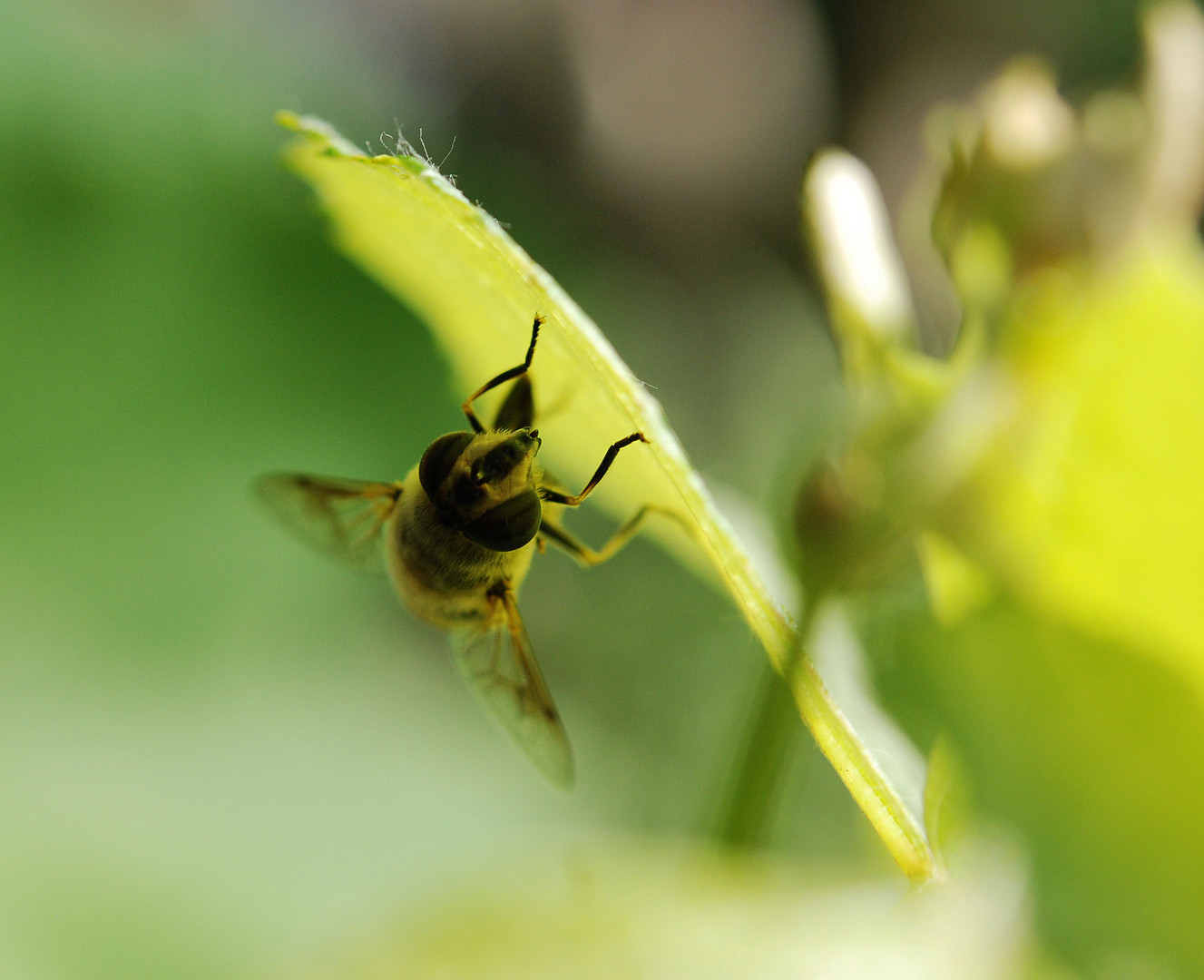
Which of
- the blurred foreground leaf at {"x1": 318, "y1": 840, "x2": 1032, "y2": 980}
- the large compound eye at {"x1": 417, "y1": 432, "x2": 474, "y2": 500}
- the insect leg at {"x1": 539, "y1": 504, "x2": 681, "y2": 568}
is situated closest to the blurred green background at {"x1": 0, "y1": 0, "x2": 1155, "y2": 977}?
the insect leg at {"x1": 539, "y1": 504, "x2": 681, "y2": 568}

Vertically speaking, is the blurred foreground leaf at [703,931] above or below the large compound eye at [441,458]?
below

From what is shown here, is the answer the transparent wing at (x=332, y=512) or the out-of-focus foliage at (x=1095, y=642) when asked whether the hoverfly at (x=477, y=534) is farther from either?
the out-of-focus foliage at (x=1095, y=642)

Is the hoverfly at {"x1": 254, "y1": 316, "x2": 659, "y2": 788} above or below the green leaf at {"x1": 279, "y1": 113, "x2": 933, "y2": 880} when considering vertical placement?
below

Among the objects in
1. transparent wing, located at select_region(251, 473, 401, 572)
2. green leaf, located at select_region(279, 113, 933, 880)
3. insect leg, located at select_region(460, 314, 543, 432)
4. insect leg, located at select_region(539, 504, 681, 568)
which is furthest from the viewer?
transparent wing, located at select_region(251, 473, 401, 572)

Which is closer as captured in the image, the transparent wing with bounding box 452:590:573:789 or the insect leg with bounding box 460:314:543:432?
the insect leg with bounding box 460:314:543:432

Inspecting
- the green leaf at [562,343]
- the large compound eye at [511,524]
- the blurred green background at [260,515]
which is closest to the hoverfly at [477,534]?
the large compound eye at [511,524]

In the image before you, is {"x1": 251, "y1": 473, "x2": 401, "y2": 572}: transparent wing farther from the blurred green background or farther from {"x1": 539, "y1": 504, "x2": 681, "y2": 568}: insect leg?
the blurred green background
